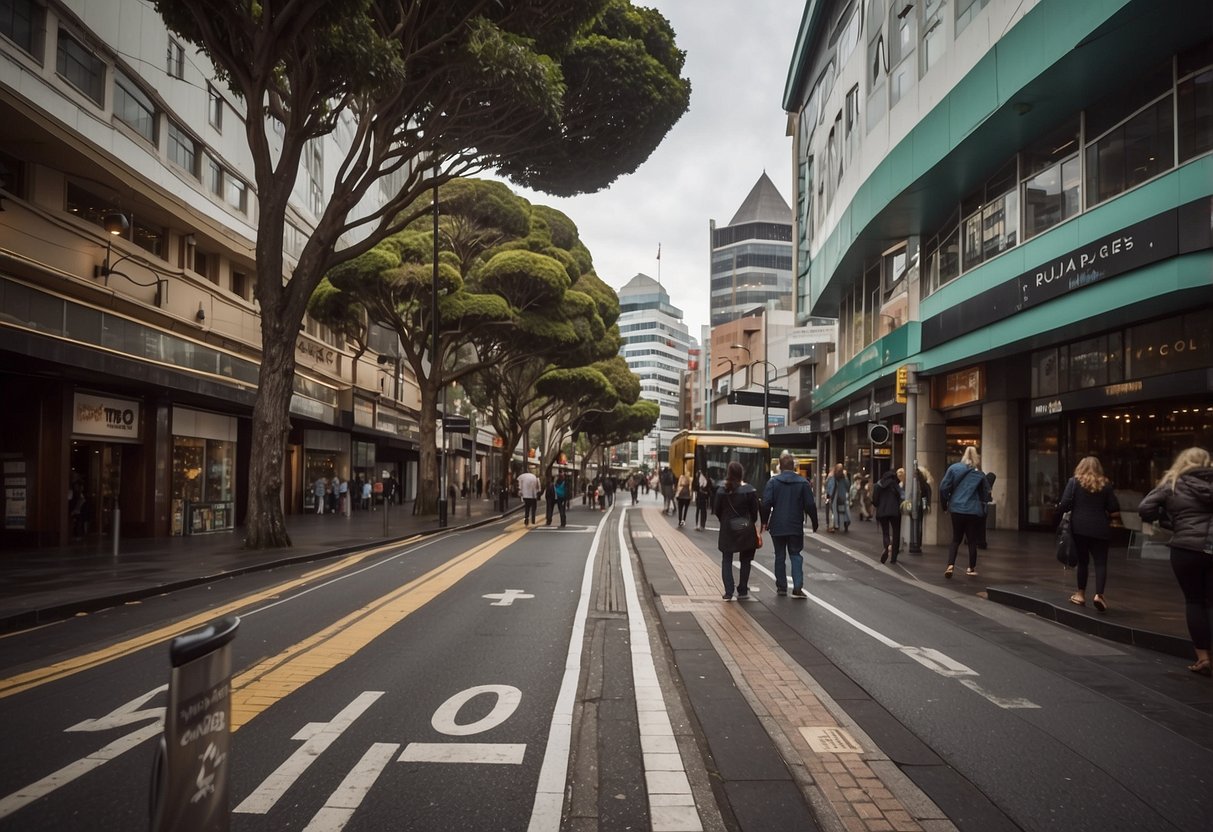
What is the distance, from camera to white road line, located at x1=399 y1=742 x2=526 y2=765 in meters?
4.54

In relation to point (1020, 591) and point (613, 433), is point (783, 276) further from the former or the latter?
point (1020, 591)

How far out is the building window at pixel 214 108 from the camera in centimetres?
2394

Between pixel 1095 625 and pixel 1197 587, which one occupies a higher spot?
pixel 1197 587

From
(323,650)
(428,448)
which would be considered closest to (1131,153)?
(323,650)

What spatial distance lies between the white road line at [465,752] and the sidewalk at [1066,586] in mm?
6376

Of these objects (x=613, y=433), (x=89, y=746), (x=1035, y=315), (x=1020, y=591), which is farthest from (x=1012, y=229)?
(x=613, y=433)

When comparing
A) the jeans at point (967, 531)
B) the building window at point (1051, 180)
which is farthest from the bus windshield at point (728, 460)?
the jeans at point (967, 531)

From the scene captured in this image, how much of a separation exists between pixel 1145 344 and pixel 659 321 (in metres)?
145

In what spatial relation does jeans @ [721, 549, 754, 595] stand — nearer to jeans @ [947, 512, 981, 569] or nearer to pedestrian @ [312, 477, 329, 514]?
jeans @ [947, 512, 981, 569]

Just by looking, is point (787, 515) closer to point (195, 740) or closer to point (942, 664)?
point (942, 664)

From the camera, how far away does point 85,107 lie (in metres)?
17.5

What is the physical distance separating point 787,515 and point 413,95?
11.2 meters

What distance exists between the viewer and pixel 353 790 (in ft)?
13.5

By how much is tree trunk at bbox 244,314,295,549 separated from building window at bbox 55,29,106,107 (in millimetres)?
6483
